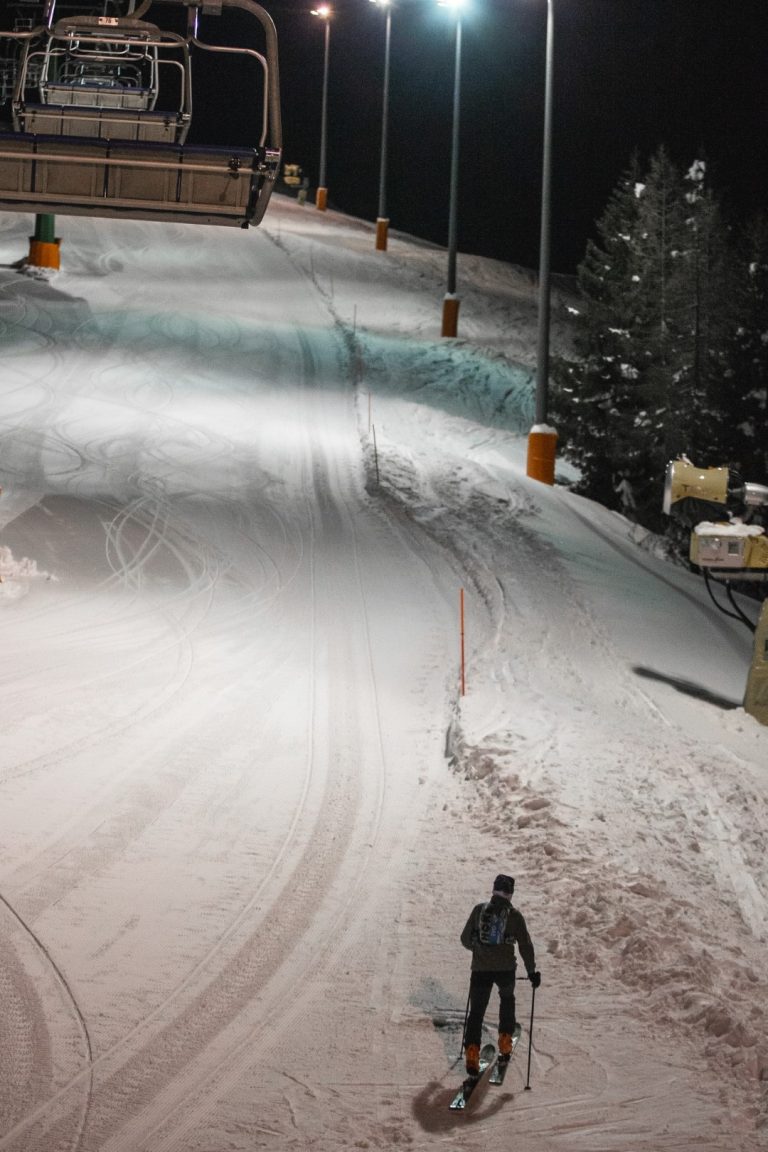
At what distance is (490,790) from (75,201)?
19.6 ft

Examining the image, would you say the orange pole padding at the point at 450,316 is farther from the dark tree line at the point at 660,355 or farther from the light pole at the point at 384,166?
the light pole at the point at 384,166

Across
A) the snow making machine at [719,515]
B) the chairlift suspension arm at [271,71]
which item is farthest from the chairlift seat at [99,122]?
the snow making machine at [719,515]

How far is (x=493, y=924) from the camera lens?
7473 millimetres

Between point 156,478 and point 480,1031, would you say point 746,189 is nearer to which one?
point 156,478

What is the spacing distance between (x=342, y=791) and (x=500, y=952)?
4516 millimetres

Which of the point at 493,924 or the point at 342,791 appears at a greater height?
the point at 493,924

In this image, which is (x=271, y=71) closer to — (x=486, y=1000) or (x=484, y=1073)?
(x=486, y=1000)

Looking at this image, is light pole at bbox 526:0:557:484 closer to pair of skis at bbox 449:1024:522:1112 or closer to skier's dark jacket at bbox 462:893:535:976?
skier's dark jacket at bbox 462:893:535:976

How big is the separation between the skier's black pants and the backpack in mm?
185

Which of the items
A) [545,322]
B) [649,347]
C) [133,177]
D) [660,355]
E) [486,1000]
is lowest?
[486,1000]

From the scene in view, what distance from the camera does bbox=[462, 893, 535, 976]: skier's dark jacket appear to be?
292 inches

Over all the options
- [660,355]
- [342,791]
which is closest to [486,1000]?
[342,791]

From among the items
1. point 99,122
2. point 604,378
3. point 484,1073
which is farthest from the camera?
point 604,378

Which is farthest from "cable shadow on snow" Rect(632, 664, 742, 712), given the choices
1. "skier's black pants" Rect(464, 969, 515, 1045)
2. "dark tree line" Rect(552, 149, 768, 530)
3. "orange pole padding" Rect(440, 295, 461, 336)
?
"orange pole padding" Rect(440, 295, 461, 336)
